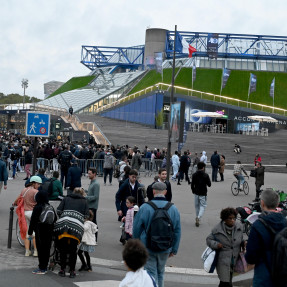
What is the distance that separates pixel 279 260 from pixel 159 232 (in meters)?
1.90

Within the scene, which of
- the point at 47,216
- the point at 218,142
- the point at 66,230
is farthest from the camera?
the point at 218,142

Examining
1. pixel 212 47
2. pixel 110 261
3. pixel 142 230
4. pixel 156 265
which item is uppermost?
pixel 212 47

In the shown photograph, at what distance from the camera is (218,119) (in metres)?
54.6

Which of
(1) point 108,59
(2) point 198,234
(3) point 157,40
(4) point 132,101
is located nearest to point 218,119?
(4) point 132,101

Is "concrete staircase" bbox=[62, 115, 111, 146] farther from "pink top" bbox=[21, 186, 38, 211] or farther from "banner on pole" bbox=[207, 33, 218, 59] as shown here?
"pink top" bbox=[21, 186, 38, 211]

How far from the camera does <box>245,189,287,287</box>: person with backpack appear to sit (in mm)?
4613

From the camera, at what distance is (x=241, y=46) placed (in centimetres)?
7556

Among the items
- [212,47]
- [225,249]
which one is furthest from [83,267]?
[212,47]

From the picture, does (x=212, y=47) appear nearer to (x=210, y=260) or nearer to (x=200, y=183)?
(x=200, y=183)

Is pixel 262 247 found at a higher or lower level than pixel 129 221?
higher

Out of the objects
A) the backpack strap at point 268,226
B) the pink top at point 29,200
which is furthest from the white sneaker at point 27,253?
the backpack strap at point 268,226

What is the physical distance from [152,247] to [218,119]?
161ft

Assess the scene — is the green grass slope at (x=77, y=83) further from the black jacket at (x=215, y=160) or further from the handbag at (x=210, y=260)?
the handbag at (x=210, y=260)

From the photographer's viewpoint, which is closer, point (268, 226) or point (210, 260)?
point (268, 226)
